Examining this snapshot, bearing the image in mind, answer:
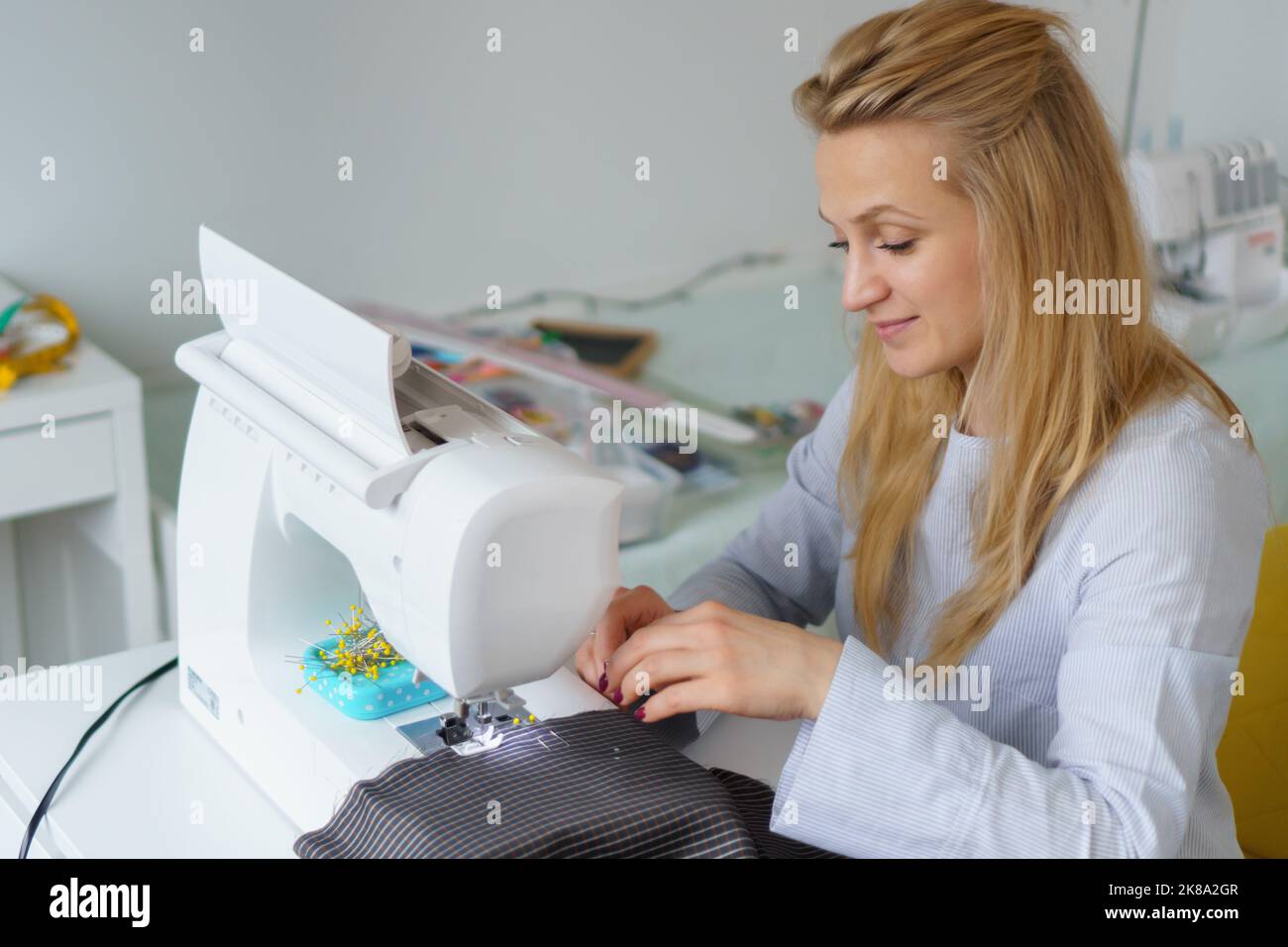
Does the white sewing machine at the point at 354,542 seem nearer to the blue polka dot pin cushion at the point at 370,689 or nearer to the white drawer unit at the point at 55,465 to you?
the blue polka dot pin cushion at the point at 370,689

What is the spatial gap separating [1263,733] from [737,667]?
2.36 ft

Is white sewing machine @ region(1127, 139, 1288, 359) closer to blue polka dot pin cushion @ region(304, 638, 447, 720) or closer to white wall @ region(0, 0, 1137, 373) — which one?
Answer: white wall @ region(0, 0, 1137, 373)

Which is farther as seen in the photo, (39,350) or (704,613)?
(39,350)

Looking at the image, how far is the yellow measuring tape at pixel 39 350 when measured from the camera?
1720 mm

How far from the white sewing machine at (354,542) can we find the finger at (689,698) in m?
0.08

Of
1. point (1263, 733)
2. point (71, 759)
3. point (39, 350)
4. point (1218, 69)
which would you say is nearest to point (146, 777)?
point (71, 759)

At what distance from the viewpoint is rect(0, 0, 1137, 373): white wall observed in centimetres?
198

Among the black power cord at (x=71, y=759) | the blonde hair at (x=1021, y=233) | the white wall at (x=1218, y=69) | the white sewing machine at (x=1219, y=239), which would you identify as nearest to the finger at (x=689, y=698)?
the blonde hair at (x=1021, y=233)

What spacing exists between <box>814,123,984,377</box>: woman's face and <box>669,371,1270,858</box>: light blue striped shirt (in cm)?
16

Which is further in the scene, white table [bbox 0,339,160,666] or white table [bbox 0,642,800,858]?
white table [bbox 0,339,160,666]

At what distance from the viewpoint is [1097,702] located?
2.98 ft

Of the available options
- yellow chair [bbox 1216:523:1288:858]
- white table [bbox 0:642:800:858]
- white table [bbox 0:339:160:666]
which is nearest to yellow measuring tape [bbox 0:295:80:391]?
white table [bbox 0:339:160:666]

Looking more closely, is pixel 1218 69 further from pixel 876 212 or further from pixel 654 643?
pixel 654 643
